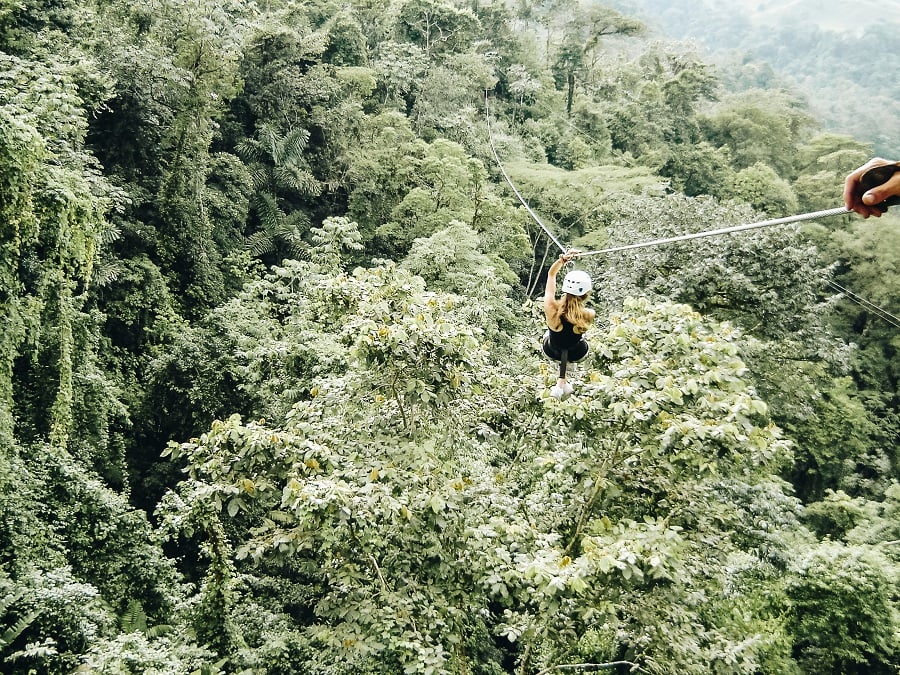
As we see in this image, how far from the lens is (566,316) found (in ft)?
12.0

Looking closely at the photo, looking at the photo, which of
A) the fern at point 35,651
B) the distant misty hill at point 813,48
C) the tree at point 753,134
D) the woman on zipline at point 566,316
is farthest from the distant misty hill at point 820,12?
the fern at point 35,651

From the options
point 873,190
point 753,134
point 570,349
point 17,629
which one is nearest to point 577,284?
point 570,349

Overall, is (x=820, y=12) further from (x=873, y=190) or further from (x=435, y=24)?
(x=873, y=190)

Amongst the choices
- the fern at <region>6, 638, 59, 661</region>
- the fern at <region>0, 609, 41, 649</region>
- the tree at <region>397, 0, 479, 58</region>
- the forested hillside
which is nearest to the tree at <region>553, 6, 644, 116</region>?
the tree at <region>397, 0, 479, 58</region>

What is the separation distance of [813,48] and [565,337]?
79801 mm

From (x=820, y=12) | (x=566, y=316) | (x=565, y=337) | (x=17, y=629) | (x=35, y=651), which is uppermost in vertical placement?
(x=820, y=12)

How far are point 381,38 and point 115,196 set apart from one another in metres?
14.2

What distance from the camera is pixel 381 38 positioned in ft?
68.6

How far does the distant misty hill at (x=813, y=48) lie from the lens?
4494 cm

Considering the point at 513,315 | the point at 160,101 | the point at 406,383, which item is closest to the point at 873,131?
the point at 513,315

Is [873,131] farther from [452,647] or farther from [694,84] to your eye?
[452,647]

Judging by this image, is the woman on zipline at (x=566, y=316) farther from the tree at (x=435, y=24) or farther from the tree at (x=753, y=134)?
the tree at (x=753, y=134)

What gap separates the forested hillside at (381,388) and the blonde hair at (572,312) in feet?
2.41

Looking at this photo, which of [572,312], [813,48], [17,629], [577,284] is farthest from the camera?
[813,48]
